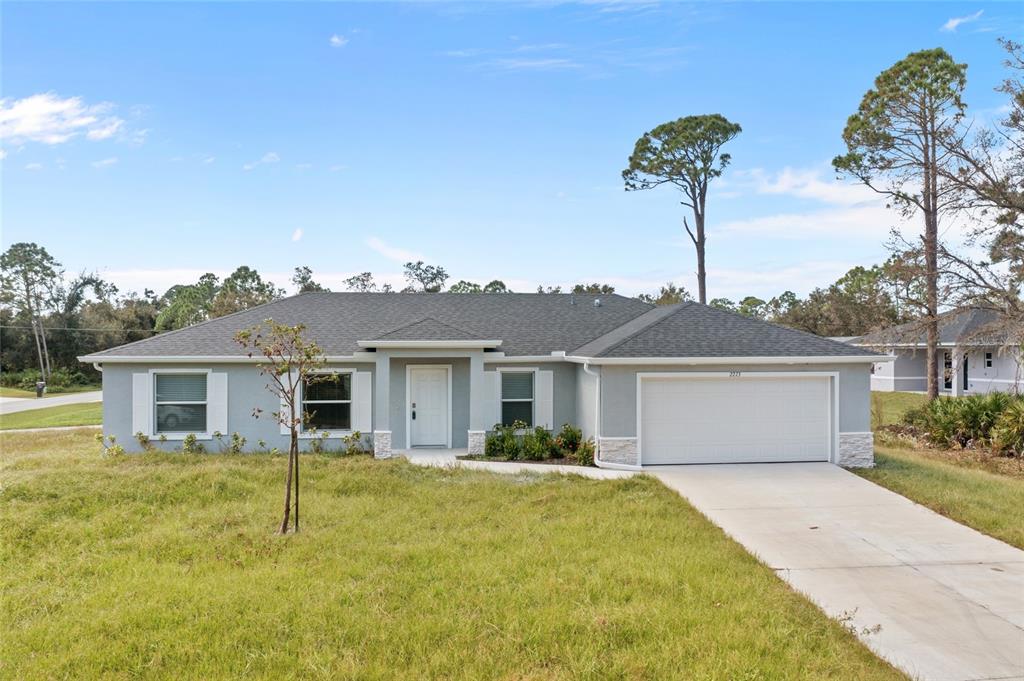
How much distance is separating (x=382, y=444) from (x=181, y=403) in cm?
519

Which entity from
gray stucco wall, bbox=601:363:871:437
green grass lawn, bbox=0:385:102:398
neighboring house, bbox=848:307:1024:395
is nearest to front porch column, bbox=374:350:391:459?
gray stucco wall, bbox=601:363:871:437

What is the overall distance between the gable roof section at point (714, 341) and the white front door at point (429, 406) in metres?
3.68

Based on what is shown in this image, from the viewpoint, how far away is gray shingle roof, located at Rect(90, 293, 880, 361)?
13359mm

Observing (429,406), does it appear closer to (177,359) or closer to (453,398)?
(453,398)

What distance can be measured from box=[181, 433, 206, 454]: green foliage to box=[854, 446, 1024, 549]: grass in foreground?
49.2 feet

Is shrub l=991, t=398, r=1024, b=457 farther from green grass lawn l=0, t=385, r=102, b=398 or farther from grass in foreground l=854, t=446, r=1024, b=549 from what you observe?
green grass lawn l=0, t=385, r=102, b=398

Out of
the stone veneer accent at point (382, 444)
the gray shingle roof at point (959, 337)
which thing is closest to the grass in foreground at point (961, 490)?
the gray shingle roof at point (959, 337)

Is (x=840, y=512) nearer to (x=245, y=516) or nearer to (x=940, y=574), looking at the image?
(x=940, y=574)

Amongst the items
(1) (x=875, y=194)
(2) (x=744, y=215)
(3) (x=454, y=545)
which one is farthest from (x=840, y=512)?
(2) (x=744, y=215)

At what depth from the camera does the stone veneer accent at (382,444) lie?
13789 mm

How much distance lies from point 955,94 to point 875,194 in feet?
13.3

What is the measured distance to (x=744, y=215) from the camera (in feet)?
110

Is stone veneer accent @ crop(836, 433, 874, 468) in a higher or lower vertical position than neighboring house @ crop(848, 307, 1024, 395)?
lower

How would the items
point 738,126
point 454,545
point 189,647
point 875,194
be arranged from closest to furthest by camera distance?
point 189,647 → point 454,545 → point 875,194 → point 738,126
